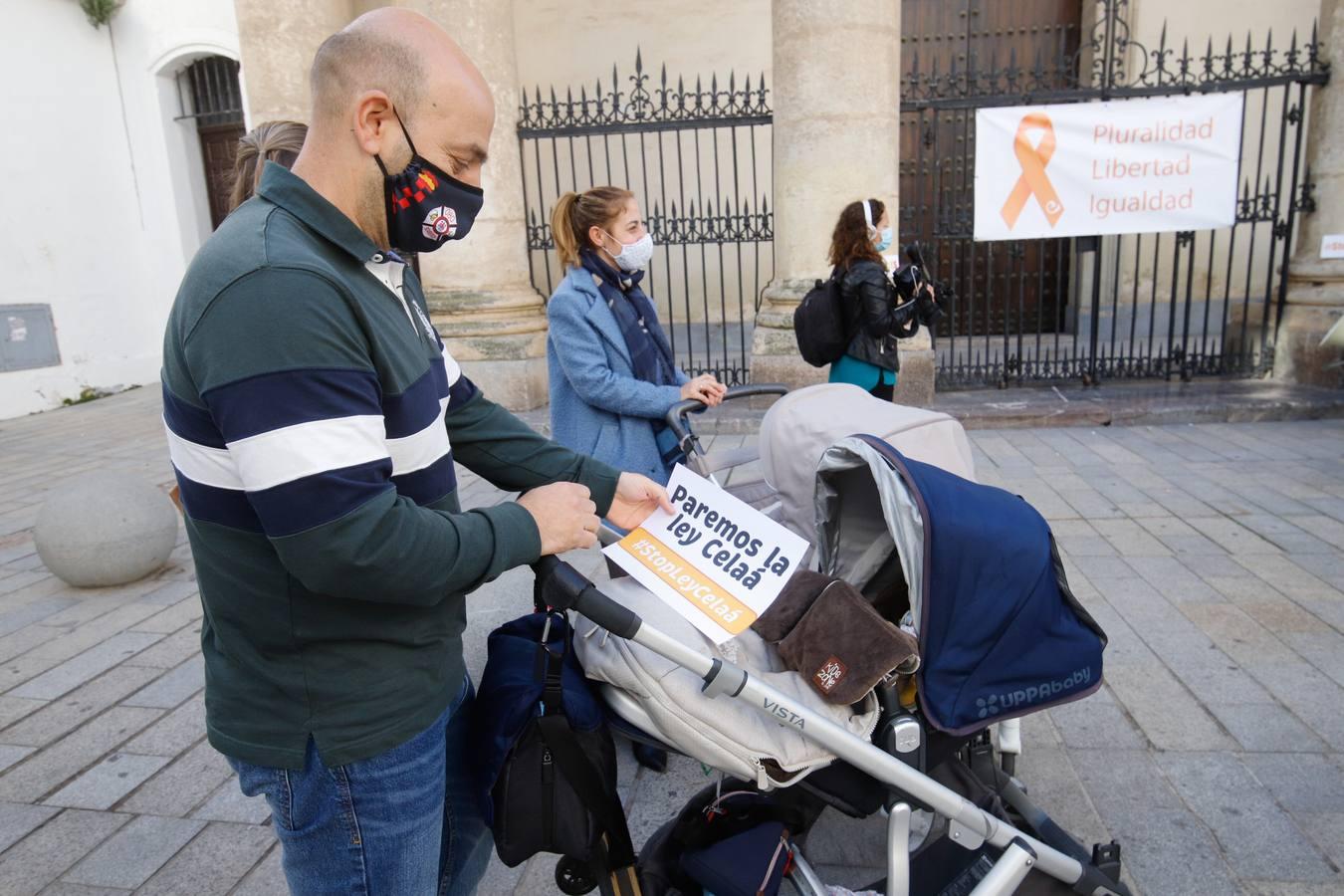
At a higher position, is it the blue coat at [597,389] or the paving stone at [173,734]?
the blue coat at [597,389]

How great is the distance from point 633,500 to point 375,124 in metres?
0.89

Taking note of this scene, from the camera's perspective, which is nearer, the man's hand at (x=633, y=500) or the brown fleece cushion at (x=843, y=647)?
the brown fleece cushion at (x=843, y=647)

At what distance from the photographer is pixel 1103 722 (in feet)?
10.6

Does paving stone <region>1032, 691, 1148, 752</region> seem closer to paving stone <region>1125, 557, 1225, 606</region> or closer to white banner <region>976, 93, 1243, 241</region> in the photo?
paving stone <region>1125, 557, 1225, 606</region>

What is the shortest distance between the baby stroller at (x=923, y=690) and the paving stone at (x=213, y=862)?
1.35m

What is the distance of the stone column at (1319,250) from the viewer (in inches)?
318

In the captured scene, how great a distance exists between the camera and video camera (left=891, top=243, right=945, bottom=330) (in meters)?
5.32

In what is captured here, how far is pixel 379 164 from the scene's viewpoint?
139 centimetres

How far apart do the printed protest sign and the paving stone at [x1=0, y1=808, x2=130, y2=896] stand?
215cm

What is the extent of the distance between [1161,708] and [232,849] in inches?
125

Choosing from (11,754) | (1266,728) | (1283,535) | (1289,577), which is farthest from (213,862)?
(1283,535)

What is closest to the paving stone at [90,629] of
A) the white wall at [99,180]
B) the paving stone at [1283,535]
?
the paving stone at [1283,535]

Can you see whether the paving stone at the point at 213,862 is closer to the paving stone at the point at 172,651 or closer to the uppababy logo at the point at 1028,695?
the paving stone at the point at 172,651

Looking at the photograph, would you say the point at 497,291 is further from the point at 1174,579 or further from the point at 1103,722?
the point at 1103,722
